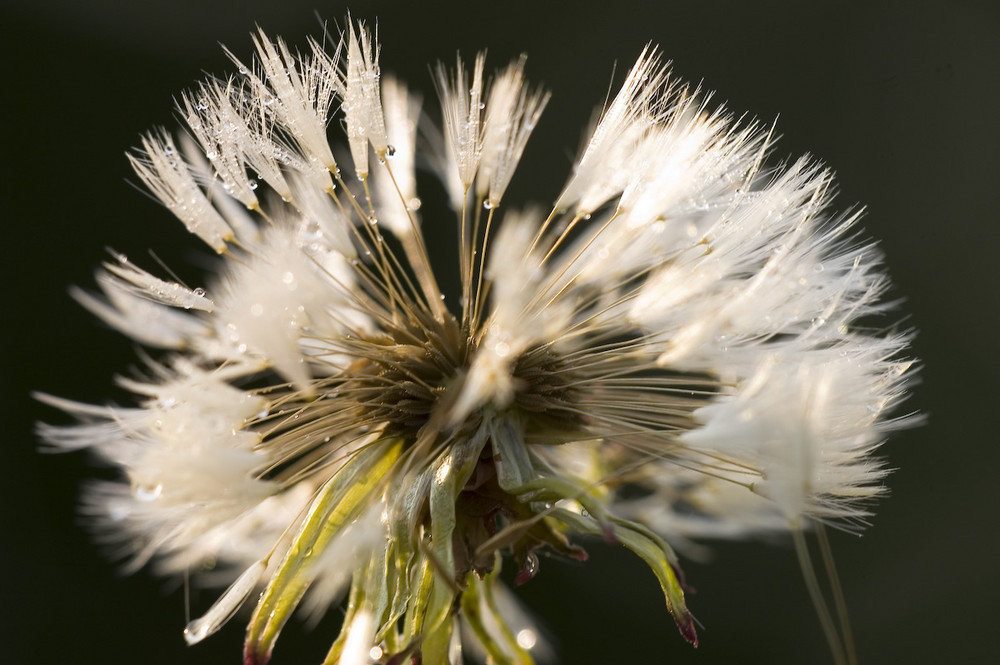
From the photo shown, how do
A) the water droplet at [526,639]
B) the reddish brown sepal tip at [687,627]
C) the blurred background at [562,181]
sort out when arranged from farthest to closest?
1. the blurred background at [562,181]
2. the water droplet at [526,639]
3. the reddish brown sepal tip at [687,627]

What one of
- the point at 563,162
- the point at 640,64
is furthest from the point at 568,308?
the point at 563,162

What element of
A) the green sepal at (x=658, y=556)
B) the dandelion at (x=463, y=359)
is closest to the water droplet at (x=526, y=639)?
the dandelion at (x=463, y=359)

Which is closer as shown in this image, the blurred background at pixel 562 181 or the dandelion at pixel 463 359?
the dandelion at pixel 463 359

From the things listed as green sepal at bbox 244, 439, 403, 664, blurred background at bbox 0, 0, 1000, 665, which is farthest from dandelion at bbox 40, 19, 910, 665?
blurred background at bbox 0, 0, 1000, 665

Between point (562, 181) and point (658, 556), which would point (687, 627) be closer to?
point (658, 556)

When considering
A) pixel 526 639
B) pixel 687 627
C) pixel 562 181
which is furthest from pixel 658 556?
pixel 562 181

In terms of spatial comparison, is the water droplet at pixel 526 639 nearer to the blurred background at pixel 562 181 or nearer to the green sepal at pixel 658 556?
the green sepal at pixel 658 556

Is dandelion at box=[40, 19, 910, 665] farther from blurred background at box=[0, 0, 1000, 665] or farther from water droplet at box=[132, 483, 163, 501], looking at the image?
blurred background at box=[0, 0, 1000, 665]
